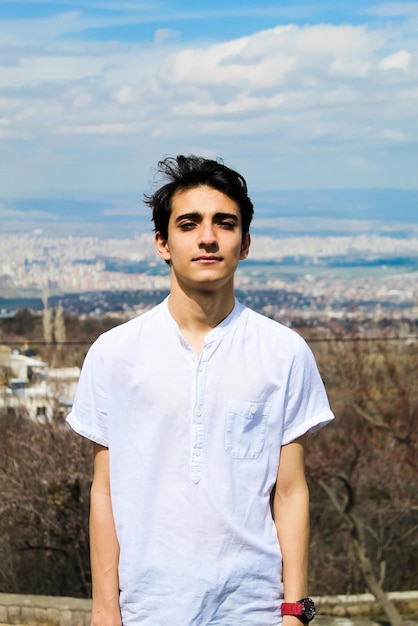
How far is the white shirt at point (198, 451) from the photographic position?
176 centimetres

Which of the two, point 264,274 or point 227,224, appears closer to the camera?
point 227,224

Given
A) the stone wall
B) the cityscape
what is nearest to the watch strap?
the stone wall

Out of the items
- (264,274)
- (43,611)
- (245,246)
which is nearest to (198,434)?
(245,246)

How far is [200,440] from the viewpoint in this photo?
1787 mm

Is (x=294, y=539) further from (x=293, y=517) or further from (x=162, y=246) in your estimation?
(x=162, y=246)

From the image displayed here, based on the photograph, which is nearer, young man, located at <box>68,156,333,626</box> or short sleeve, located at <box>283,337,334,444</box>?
young man, located at <box>68,156,333,626</box>

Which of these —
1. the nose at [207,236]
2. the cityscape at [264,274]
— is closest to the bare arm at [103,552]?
the nose at [207,236]

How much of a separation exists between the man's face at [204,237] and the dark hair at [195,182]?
0.02 metres

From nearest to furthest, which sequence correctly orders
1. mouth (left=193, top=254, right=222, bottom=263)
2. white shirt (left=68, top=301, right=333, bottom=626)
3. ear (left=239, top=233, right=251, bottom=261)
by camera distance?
white shirt (left=68, top=301, right=333, bottom=626) → mouth (left=193, top=254, right=222, bottom=263) → ear (left=239, top=233, right=251, bottom=261)

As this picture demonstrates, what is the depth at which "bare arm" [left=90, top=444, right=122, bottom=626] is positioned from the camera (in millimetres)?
1826

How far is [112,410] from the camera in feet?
6.13

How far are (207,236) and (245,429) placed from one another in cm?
37

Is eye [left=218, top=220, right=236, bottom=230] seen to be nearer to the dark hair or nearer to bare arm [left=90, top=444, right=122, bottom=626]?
the dark hair

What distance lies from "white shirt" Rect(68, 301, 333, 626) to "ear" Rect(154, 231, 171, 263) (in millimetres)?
159
